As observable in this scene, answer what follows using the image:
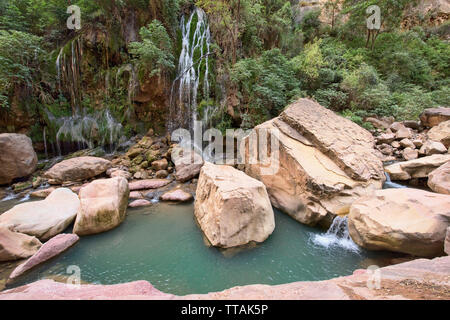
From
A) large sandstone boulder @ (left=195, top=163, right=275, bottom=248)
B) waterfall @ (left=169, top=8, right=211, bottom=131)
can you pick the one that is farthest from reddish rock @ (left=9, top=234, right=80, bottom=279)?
waterfall @ (left=169, top=8, right=211, bottom=131)

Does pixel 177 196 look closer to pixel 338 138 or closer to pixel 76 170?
pixel 76 170

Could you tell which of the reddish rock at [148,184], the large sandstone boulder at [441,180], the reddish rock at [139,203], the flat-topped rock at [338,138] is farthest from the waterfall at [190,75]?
the large sandstone boulder at [441,180]

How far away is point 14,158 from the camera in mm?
6613

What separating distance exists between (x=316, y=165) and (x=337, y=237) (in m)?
1.62

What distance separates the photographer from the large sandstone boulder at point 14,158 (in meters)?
6.41

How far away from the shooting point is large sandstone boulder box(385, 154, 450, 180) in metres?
5.08

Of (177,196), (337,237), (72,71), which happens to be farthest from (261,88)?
(72,71)

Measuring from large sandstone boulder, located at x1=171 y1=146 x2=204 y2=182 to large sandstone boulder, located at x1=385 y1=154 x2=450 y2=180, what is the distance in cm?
616

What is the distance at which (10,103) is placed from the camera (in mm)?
8219

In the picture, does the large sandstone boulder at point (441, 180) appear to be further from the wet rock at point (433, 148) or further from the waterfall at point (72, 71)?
the waterfall at point (72, 71)

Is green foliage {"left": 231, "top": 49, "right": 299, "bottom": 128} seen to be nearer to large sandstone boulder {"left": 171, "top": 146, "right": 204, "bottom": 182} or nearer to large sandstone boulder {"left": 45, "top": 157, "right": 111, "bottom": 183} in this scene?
large sandstone boulder {"left": 171, "top": 146, "right": 204, "bottom": 182}
